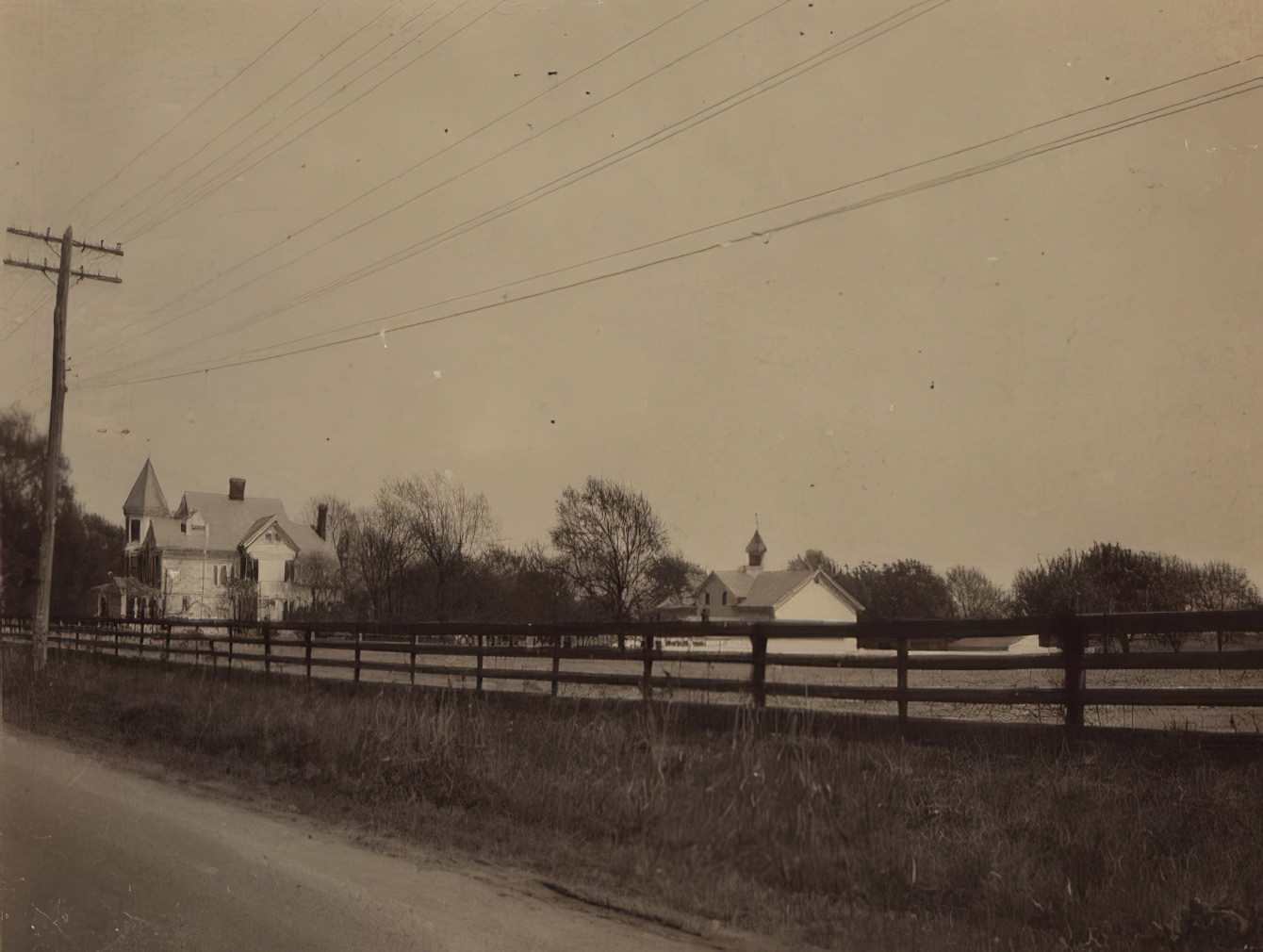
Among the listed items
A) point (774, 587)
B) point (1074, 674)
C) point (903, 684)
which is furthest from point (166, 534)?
point (1074, 674)

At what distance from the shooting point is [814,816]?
7074 millimetres

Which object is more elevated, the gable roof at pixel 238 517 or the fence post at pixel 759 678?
the gable roof at pixel 238 517

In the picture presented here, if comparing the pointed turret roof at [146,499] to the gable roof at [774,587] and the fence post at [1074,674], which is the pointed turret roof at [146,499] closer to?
the gable roof at [774,587]

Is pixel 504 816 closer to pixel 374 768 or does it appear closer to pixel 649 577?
pixel 374 768

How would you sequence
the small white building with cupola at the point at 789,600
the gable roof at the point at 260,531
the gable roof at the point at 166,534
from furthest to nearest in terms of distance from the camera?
the small white building with cupola at the point at 789,600
the gable roof at the point at 260,531
the gable roof at the point at 166,534

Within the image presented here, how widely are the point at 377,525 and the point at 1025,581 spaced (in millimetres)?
38642

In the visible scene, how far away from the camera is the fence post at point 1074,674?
28.3 feet

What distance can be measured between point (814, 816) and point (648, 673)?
5.11 m

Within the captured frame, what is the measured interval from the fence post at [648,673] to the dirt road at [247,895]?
435 centimetres

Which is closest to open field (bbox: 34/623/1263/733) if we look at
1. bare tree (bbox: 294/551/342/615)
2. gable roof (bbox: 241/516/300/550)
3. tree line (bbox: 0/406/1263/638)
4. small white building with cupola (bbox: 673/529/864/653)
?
tree line (bbox: 0/406/1263/638)

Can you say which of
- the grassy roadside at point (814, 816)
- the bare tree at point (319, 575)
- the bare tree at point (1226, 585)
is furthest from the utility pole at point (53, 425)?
the bare tree at point (319, 575)

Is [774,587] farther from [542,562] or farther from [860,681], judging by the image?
[860,681]

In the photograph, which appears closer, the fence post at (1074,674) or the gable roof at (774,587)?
the fence post at (1074,674)

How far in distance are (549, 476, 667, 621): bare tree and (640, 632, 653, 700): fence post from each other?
1783 inches
